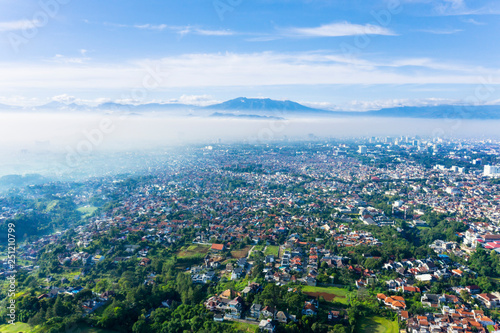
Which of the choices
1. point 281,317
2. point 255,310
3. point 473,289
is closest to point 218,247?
point 255,310

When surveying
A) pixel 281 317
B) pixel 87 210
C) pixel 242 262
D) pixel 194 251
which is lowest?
pixel 87 210

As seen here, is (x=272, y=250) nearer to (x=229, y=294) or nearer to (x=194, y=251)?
(x=194, y=251)

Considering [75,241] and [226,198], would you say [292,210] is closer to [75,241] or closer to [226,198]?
[226,198]

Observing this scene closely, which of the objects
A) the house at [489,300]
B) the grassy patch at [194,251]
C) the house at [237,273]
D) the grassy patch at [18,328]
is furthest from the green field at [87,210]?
the house at [489,300]

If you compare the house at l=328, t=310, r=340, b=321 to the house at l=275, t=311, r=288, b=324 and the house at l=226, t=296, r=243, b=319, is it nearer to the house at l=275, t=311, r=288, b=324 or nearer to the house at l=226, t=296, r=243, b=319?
the house at l=275, t=311, r=288, b=324

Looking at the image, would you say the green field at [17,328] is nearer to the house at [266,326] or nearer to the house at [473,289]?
the house at [266,326]

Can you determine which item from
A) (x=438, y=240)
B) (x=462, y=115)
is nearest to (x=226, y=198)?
(x=438, y=240)
